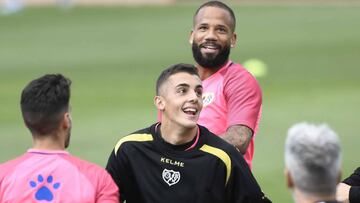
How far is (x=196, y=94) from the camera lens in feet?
22.2

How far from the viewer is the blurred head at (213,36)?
7766 mm

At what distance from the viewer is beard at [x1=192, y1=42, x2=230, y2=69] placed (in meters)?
7.73

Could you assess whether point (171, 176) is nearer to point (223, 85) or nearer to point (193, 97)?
point (193, 97)

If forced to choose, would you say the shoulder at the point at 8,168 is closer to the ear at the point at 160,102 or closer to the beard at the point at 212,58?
the ear at the point at 160,102

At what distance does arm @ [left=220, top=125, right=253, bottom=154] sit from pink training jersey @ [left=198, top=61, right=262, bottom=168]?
0.05 meters

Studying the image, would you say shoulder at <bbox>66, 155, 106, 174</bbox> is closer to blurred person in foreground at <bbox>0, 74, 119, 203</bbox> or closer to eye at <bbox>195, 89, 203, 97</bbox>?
blurred person in foreground at <bbox>0, 74, 119, 203</bbox>

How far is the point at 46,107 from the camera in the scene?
19.1ft

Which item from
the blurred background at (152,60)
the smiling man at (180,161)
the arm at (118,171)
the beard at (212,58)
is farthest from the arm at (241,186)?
the blurred background at (152,60)

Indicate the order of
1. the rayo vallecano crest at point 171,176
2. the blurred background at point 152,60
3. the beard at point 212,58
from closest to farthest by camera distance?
the rayo vallecano crest at point 171,176, the beard at point 212,58, the blurred background at point 152,60

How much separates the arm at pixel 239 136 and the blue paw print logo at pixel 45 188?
69.9 inches

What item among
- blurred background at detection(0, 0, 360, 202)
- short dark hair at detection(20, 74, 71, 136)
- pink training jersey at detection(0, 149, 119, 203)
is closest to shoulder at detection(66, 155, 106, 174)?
pink training jersey at detection(0, 149, 119, 203)

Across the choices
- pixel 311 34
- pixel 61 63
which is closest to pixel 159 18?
pixel 311 34

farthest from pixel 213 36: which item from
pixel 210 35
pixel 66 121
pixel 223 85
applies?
pixel 66 121

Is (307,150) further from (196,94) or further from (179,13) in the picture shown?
(179,13)
